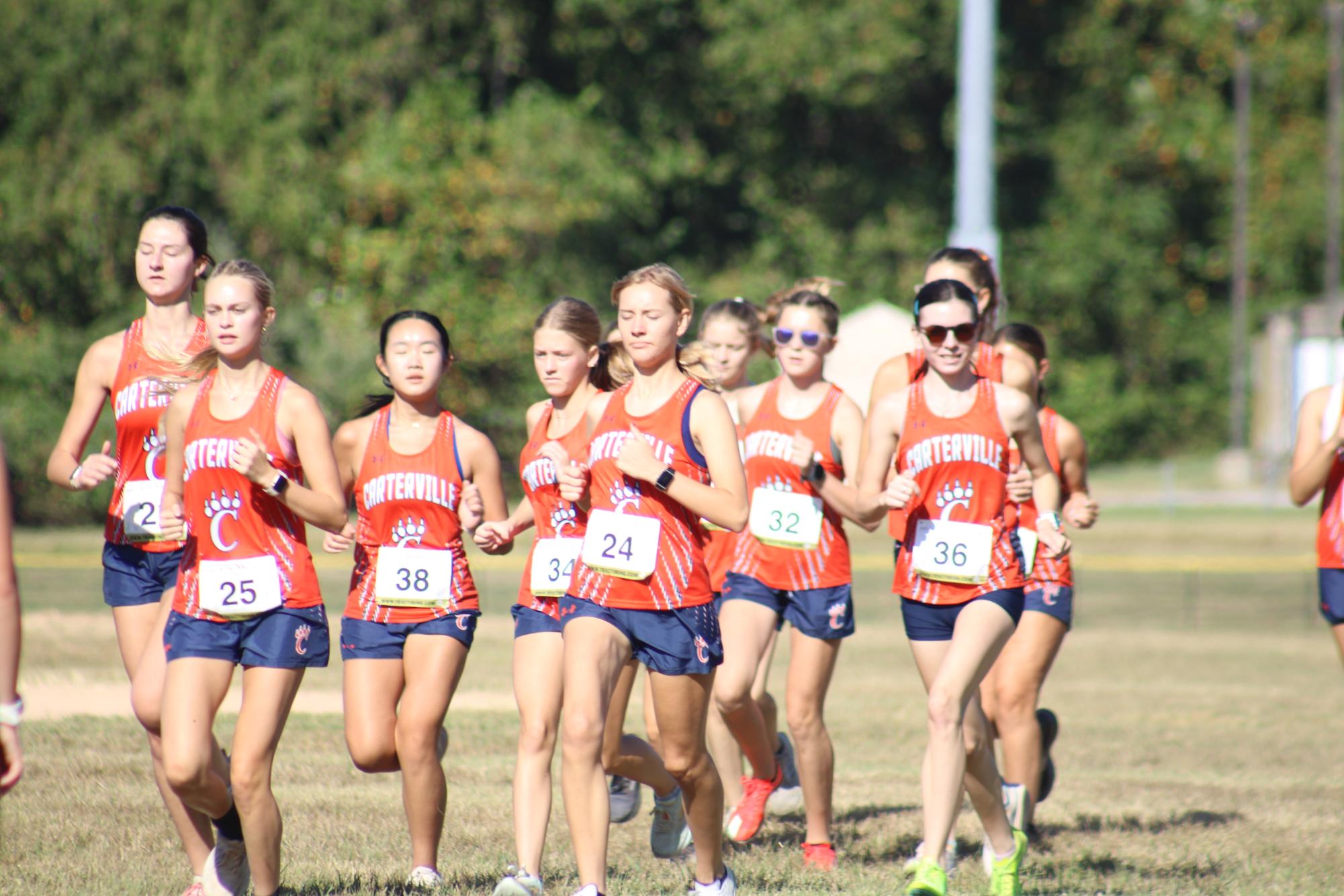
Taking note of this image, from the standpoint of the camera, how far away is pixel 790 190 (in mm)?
39062

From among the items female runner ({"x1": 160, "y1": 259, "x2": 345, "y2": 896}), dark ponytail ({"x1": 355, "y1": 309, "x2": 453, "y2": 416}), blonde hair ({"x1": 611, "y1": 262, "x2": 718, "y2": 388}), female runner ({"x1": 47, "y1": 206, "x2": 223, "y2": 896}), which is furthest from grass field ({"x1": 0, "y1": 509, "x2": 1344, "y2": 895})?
blonde hair ({"x1": 611, "y1": 262, "x2": 718, "y2": 388})

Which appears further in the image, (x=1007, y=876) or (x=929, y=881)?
(x=1007, y=876)

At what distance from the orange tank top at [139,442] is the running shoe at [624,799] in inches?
91.6

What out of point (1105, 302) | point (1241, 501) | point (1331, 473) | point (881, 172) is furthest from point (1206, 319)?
point (1331, 473)

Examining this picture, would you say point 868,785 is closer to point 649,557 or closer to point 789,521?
point 789,521

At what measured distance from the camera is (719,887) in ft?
17.7

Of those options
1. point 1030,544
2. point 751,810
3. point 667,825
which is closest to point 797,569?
point 1030,544

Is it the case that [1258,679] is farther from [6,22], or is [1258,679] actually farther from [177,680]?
[6,22]

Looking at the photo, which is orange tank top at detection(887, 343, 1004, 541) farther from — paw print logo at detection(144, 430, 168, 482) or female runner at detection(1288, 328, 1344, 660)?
paw print logo at detection(144, 430, 168, 482)

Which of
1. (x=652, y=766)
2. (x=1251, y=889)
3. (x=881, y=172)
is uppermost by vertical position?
(x=881, y=172)

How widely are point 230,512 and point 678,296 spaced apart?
5.29ft

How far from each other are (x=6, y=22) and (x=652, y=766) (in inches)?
911

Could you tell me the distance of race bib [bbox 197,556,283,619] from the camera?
498cm

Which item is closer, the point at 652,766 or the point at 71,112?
the point at 652,766
